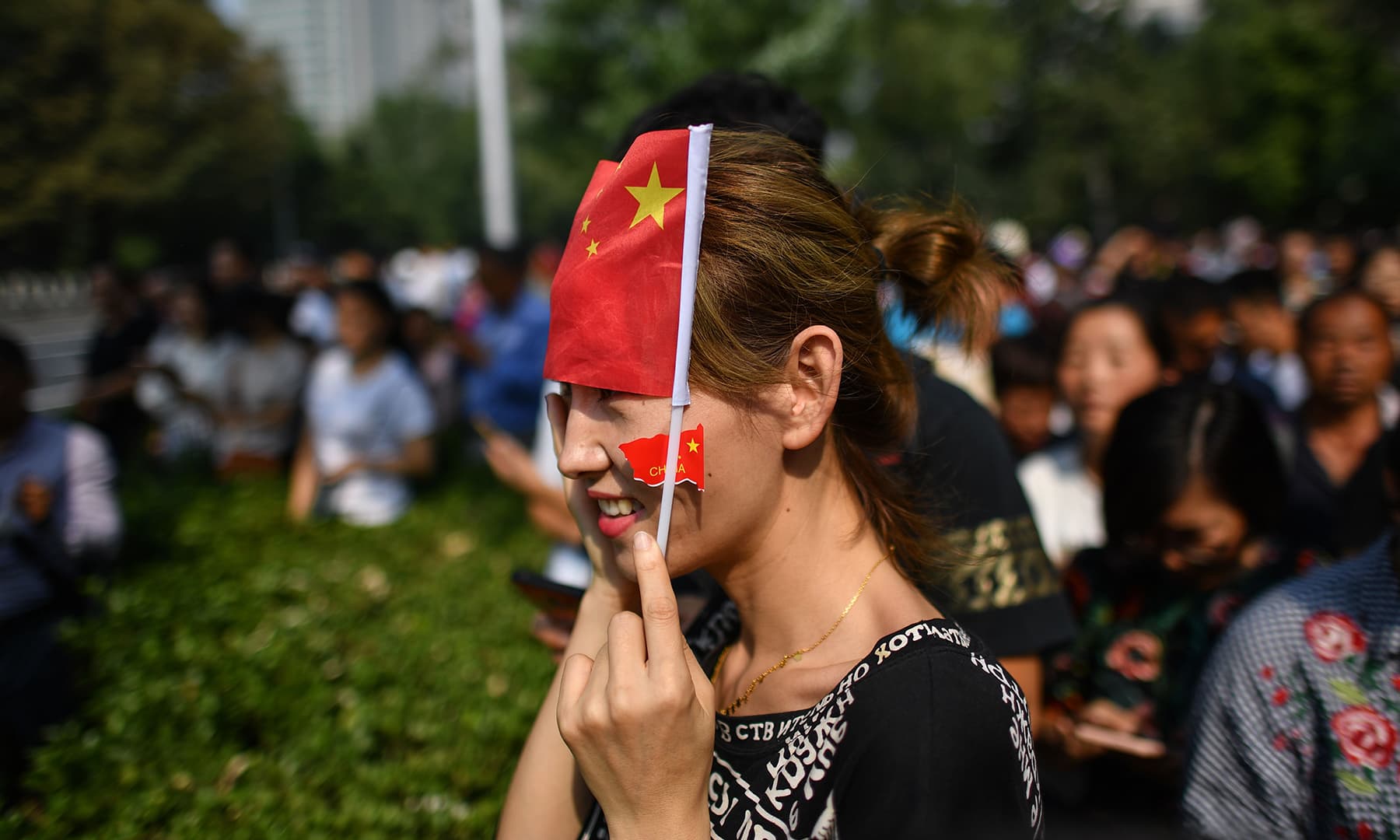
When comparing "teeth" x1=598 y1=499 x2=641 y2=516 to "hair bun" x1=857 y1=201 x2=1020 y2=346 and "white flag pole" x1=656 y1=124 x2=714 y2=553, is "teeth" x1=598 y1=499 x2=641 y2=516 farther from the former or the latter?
"hair bun" x1=857 y1=201 x2=1020 y2=346

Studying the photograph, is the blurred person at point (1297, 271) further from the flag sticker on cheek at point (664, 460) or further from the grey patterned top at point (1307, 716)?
the flag sticker on cheek at point (664, 460)

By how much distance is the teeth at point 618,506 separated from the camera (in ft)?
4.69

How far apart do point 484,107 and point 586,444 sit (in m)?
7.48

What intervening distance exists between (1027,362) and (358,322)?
3.44 meters

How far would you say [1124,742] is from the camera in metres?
2.55

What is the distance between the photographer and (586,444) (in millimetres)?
1414

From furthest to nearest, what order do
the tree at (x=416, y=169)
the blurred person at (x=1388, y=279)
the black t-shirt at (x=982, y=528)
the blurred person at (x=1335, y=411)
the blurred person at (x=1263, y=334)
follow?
the tree at (x=416, y=169), the blurred person at (x=1388, y=279), the blurred person at (x=1263, y=334), the blurred person at (x=1335, y=411), the black t-shirt at (x=982, y=528)

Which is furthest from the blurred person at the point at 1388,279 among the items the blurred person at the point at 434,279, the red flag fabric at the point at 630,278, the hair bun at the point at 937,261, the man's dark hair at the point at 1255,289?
the blurred person at the point at 434,279

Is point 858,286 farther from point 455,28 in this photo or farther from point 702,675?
point 455,28

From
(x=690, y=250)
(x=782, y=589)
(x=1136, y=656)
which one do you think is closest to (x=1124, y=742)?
(x=1136, y=656)

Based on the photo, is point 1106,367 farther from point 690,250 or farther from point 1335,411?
point 690,250

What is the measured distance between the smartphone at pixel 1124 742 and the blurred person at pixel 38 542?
319cm

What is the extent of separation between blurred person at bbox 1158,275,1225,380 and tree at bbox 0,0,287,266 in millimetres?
5041

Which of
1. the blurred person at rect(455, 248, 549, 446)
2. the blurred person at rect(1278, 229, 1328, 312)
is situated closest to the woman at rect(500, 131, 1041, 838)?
the blurred person at rect(455, 248, 549, 446)
